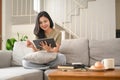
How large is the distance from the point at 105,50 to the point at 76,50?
1.22 feet

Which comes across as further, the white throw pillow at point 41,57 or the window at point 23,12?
the window at point 23,12

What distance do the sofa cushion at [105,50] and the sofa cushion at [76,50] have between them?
0.09m

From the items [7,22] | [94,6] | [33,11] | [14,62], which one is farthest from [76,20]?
[14,62]

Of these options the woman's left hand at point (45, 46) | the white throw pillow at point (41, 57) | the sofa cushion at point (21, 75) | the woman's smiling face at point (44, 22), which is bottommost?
the sofa cushion at point (21, 75)

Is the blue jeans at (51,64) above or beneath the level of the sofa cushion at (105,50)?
beneath

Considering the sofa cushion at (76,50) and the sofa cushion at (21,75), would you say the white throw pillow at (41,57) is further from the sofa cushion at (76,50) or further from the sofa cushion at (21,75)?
the sofa cushion at (76,50)

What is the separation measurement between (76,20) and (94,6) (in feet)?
1.80

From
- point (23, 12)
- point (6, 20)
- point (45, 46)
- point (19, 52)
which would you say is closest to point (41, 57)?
point (45, 46)

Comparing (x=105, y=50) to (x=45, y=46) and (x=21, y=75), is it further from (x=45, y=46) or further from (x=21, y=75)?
(x=21, y=75)

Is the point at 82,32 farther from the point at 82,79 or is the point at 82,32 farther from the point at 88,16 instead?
the point at 82,79

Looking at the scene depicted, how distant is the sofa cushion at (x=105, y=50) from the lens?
2936 millimetres

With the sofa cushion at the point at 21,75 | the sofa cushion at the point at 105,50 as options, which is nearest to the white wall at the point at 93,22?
the sofa cushion at the point at 105,50

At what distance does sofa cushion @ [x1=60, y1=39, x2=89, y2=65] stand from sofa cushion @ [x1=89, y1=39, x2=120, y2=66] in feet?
0.29

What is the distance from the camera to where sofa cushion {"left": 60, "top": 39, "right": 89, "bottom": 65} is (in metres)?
3.00
